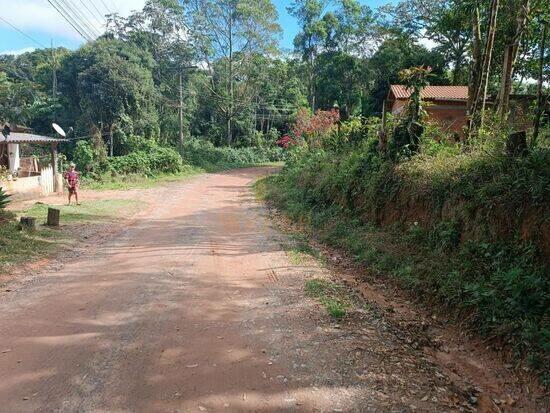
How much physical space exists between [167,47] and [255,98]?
37.0 ft

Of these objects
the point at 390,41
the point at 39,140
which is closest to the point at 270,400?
the point at 39,140

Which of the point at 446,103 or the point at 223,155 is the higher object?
the point at 446,103

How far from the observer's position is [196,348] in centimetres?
472

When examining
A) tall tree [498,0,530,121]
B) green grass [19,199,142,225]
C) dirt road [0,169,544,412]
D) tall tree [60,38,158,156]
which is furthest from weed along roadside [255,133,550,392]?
tall tree [60,38,158,156]

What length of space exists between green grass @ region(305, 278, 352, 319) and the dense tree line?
9.14 m

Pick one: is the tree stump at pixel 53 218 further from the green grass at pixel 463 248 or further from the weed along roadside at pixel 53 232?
the green grass at pixel 463 248

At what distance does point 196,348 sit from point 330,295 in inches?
101

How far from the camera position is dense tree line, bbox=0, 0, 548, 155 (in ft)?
95.9

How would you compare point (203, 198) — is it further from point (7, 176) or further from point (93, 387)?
point (93, 387)

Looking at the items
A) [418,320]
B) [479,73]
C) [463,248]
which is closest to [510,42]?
[479,73]

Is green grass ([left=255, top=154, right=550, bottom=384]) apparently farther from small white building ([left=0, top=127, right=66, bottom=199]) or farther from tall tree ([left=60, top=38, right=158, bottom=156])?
tall tree ([left=60, top=38, right=158, bottom=156])

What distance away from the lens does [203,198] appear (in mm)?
20250

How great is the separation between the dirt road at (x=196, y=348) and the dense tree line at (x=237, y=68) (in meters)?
10.3

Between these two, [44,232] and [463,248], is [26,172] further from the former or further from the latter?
[463,248]
